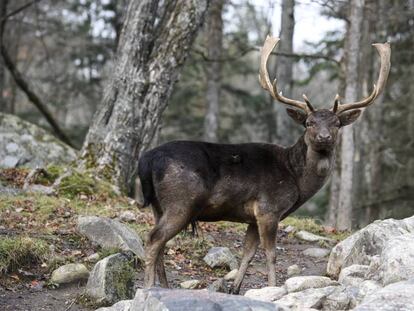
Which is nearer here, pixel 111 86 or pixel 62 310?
pixel 62 310

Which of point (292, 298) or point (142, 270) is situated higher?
point (292, 298)

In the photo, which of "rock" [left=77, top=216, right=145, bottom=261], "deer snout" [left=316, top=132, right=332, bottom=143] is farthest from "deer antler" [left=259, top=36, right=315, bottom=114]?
"rock" [left=77, top=216, right=145, bottom=261]

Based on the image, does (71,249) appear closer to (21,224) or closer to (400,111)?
(21,224)

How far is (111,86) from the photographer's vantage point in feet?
43.1

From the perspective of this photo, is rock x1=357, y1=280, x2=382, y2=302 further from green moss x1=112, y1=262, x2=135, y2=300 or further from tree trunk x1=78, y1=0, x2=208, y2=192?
tree trunk x1=78, y1=0, x2=208, y2=192

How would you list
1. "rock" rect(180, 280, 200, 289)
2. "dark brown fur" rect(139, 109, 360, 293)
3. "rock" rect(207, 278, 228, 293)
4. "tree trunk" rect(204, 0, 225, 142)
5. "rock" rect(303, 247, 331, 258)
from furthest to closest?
"tree trunk" rect(204, 0, 225, 142) < "rock" rect(303, 247, 331, 258) < "rock" rect(180, 280, 200, 289) < "rock" rect(207, 278, 228, 293) < "dark brown fur" rect(139, 109, 360, 293)

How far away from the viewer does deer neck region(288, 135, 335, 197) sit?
342 inches

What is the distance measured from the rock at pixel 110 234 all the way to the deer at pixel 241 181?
1048mm

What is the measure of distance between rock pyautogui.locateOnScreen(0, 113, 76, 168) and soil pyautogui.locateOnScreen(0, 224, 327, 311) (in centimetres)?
514

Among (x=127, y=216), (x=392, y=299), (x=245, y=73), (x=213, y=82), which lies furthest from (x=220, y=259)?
(x=245, y=73)

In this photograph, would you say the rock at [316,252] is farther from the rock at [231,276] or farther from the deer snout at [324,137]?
the deer snout at [324,137]

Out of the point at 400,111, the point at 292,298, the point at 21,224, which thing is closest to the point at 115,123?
the point at 21,224

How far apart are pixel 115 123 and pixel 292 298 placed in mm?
7219

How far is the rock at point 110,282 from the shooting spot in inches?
301
